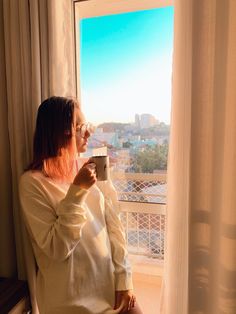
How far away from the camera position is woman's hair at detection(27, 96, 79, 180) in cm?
97

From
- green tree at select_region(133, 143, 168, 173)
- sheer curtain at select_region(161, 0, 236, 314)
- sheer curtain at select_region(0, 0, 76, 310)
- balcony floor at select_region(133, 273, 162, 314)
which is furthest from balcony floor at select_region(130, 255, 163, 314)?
sheer curtain at select_region(0, 0, 76, 310)

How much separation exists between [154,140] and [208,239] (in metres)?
0.53

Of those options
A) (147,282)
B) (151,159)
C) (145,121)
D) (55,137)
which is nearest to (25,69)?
(55,137)

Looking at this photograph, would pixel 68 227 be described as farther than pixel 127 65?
No

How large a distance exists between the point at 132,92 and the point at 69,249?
837mm

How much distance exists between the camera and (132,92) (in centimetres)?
133

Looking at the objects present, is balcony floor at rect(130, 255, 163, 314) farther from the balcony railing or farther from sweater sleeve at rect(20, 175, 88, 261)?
sweater sleeve at rect(20, 175, 88, 261)

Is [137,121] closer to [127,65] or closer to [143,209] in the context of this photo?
[127,65]

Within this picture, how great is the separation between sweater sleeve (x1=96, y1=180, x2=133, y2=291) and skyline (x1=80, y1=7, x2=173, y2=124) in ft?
1.40

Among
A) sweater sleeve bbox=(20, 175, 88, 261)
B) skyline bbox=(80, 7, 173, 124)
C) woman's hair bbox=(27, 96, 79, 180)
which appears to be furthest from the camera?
skyline bbox=(80, 7, 173, 124)

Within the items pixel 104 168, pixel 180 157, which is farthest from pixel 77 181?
pixel 180 157

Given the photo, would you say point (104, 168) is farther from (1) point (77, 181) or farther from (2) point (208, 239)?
(2) point (208, 239)

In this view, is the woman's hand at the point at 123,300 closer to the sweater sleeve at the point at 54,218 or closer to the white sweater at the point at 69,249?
the white sweater at the point at 69,249

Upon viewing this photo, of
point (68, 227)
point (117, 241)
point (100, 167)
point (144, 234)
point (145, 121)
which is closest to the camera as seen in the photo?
point (68, 227)
